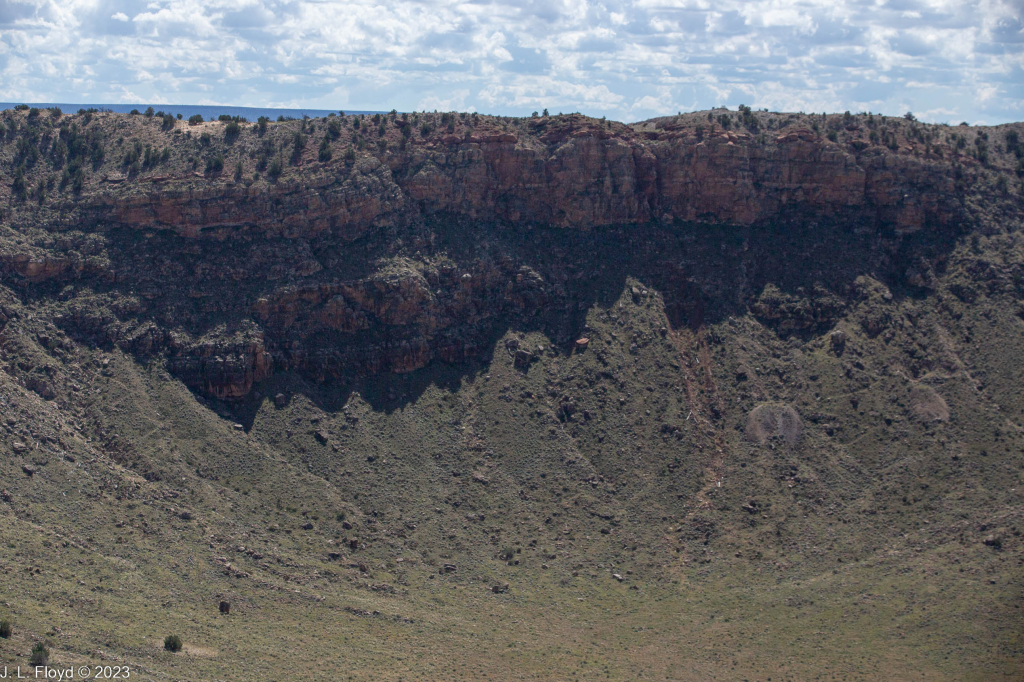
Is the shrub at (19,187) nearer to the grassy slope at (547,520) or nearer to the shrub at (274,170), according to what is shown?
the grassy slope at (547,520)

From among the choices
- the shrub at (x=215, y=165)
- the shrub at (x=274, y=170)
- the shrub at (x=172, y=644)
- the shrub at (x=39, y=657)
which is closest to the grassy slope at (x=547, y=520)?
the shrub at (x=172, y=644)

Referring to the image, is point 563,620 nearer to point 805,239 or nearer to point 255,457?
point 255,457

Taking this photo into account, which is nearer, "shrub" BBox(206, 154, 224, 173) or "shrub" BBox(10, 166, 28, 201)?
"shrub" BBox(10, 166, 28, 201)

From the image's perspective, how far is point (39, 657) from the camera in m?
40.2

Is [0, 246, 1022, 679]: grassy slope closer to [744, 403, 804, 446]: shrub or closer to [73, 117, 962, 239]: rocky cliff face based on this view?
[744, 403, 804, 446]: shrub

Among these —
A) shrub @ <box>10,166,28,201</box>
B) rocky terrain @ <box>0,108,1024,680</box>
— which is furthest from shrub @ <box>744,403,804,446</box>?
shrub @ <box>10,166,28,201</box>

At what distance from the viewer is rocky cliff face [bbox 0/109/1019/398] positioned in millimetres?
76062

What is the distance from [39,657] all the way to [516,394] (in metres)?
45.6

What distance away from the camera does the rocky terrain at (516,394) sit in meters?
57.6

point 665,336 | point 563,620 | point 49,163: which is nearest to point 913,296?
point 665,336

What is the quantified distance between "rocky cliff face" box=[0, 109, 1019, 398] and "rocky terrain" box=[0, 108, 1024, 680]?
1.06ft

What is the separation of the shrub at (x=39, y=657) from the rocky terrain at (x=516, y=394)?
2.12 metres

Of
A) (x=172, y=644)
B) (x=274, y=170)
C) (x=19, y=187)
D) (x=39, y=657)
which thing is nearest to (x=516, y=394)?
(x=274, y=170)

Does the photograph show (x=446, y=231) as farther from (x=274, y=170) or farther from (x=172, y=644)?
(x=172, y=644)
